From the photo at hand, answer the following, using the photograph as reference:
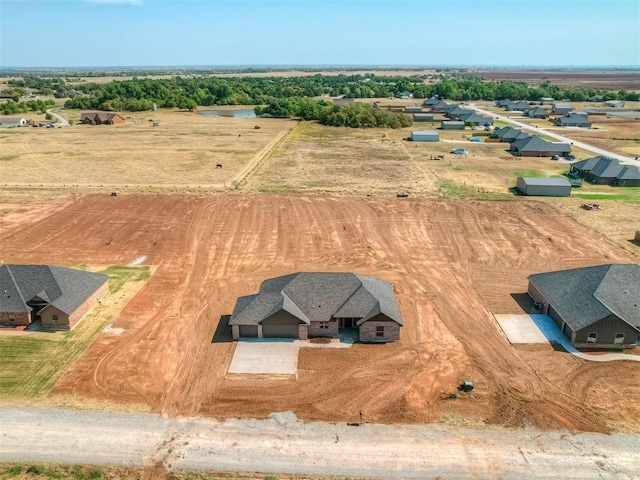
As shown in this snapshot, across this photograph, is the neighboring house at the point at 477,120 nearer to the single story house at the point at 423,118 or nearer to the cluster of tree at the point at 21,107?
the single story house at the point at 423,118

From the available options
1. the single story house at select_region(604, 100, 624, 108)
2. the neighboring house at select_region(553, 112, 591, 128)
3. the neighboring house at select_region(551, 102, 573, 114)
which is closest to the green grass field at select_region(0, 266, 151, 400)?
the neighboring house at select_region(553, 112, 591, 128)

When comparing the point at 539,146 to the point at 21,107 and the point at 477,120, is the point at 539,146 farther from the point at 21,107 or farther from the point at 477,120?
the point at 21,107

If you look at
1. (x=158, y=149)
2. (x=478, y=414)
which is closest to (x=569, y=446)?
(x=478, y=414)

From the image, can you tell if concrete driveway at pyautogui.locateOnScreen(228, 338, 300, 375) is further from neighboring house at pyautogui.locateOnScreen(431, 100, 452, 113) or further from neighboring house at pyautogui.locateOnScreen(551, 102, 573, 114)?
neighboring house at pyautogui.locateOnScreen(551, 102, 573, 114)

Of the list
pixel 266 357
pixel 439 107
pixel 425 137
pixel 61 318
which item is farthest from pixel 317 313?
pixel 439 107

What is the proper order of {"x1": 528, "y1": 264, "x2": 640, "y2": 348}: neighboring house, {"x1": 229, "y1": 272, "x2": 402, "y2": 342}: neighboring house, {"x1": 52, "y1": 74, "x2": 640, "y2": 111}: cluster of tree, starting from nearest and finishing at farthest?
{"x1": 528, "y1": 264, "x2": 640, "y2": 348}: neighboring house → {"x1": 229, "y1": 272, "x2": 402, "y2": 342}: neighboring house → {"x1": 52, "y1": 74, "x2": 640, "y2": 111}: cluster of tree

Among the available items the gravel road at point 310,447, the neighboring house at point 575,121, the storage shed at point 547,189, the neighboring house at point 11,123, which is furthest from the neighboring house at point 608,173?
the neighboring house at point 11,123

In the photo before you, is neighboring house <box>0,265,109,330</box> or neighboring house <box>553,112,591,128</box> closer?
neighboring house <box>0,265,109,330</box>
